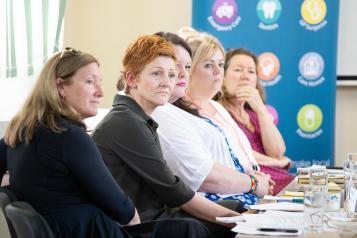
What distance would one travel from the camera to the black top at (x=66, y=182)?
1829mm

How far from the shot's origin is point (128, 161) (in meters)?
2.16

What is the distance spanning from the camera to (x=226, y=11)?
5277 millimetres

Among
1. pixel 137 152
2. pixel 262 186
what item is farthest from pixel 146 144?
pixel 262 186

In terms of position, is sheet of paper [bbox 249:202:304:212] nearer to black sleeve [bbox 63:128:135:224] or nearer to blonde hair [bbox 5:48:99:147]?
black sleeve [bbox 63:128:135:224]

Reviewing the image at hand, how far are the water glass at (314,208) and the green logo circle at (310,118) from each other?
11.2 ft

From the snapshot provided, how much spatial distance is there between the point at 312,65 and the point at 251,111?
1363mm

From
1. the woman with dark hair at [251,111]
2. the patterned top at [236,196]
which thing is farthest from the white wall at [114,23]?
the patterned top at [236,196]

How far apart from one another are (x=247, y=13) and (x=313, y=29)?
557mm

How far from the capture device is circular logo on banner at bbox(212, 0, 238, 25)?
5.28m

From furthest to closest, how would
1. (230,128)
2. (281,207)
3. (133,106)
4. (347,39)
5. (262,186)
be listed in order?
(347,39) < (230,128) < (262,186) < (133,106) < (281,207)

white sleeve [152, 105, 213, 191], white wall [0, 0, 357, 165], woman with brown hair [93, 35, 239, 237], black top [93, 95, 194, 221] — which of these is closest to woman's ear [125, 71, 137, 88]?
woman with brown hair [93, 35, 239, 237]

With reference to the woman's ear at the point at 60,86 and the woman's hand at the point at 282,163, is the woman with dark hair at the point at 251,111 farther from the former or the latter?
the woman's ear at the point at 60,86

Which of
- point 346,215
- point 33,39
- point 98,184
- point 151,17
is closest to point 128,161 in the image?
point 98,184

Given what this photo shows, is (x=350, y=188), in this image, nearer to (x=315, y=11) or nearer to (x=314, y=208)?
(x=314, y=208)
